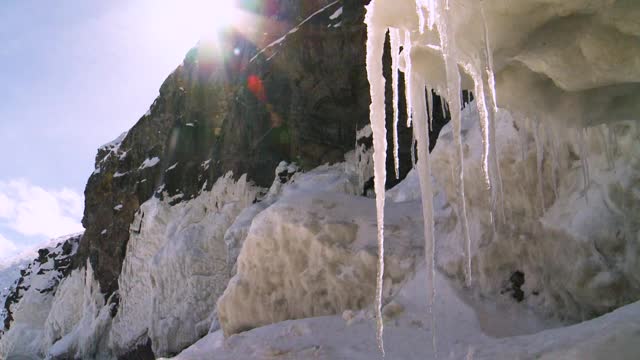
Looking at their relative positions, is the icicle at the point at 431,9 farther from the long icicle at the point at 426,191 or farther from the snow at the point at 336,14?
the snow at the point at 336,14

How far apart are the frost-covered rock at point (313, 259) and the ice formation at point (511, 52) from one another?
16.1 ft

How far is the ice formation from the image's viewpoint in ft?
15.8

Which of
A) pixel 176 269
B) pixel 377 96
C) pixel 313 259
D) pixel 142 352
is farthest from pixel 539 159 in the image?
pixel 142 352

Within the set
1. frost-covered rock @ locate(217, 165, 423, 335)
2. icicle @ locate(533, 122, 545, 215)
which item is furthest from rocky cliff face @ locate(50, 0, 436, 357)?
icicle @ locate(533, 122, 545, 215)

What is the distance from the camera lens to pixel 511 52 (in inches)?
222

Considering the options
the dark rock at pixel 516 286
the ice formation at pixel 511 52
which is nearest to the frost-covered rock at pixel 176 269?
the dark rock at pixel 516 286

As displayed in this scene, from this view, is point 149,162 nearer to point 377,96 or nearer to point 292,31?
point 292,31

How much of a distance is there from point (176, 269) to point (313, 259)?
15.3 metres

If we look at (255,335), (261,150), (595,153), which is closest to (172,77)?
(261,150)

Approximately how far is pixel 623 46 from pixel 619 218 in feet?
9.53

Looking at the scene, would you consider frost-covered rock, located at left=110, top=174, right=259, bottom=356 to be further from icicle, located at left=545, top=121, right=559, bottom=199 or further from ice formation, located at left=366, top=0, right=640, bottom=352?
ice formation, located at left=366, top=0, right=640, bottom=352

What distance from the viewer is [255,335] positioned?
374 inches

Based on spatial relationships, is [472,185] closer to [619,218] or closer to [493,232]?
[493,232]

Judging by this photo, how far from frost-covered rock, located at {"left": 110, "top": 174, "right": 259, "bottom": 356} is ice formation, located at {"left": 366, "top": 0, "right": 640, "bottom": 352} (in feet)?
58.4
